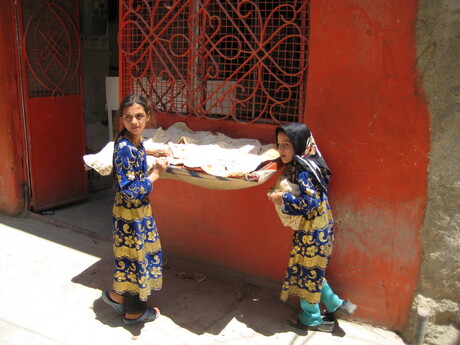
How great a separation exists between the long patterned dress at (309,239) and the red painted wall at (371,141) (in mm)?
266

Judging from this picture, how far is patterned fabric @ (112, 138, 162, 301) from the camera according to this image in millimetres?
2842

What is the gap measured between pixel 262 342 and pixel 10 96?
3631mm

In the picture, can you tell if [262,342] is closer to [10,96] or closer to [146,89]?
[146,89]

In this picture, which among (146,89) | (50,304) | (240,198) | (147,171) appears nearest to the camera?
(147,171)

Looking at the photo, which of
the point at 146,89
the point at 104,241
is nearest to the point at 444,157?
the point at 146,89

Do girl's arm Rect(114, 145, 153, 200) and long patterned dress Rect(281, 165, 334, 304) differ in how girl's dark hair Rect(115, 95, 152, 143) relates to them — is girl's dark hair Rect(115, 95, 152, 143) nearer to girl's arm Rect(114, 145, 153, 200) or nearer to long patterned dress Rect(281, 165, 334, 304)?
girl's arm Rect(114, 145, 153, 200)

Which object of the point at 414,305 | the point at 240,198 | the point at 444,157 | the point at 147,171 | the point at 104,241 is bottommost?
the point at 104,241

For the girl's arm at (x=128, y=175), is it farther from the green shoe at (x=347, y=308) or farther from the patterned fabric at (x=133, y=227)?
the green shoe at (x=347, y=308)

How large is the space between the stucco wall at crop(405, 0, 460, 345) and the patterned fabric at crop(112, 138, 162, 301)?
1758 millimetres

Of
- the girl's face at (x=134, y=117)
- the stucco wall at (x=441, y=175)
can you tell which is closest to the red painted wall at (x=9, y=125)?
the girl's face at (x=134, y=117)

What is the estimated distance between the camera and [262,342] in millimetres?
3051

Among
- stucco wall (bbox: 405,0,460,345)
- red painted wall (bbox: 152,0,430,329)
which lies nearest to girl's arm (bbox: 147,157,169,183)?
red painted wall (bbox: 152,0,430,329)

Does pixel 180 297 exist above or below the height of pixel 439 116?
below

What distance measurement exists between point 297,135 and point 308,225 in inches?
22.9
